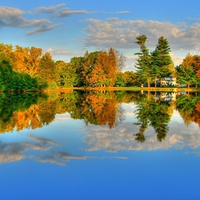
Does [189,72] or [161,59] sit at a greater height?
[161,59]

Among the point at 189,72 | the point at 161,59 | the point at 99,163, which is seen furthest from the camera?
the point at 161,59

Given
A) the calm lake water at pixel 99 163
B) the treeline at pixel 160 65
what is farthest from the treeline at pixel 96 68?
the calm lake water at pixel 99 163

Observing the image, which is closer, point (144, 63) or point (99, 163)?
point (99, 163)

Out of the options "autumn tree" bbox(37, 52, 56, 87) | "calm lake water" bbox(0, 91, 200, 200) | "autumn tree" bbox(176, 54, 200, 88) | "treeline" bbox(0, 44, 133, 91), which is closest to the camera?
"calm lake water" bbox(0, 91, 200, 200)

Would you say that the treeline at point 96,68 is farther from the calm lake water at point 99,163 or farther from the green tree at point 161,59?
the calm lake water at point 99,163

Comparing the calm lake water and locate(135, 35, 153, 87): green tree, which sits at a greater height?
locate(135, 35, 153, 87): green tree

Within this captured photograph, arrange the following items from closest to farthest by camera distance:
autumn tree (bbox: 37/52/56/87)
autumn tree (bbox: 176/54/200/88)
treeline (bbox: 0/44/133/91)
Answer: treeline (bbox: 0/44/133/91), autumn tree (bbox: 37/52/56/87), autumn tree (bbox: 176/54/200/88)

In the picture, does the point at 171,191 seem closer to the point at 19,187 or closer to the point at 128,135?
the point at 19,187

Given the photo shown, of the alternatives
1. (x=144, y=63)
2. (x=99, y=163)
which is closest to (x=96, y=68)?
(x=144, y=63)

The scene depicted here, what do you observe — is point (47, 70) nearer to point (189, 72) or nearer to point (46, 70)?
point (46, 70)

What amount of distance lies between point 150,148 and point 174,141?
58.5 inches

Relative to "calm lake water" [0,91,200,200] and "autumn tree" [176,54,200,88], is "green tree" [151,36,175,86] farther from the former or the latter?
"calm lake water" [0,91,200,200]

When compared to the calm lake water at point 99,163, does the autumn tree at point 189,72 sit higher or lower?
higher

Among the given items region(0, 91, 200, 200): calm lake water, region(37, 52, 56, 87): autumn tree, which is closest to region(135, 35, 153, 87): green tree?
region(37, 52, 56, 87): autumn tree
